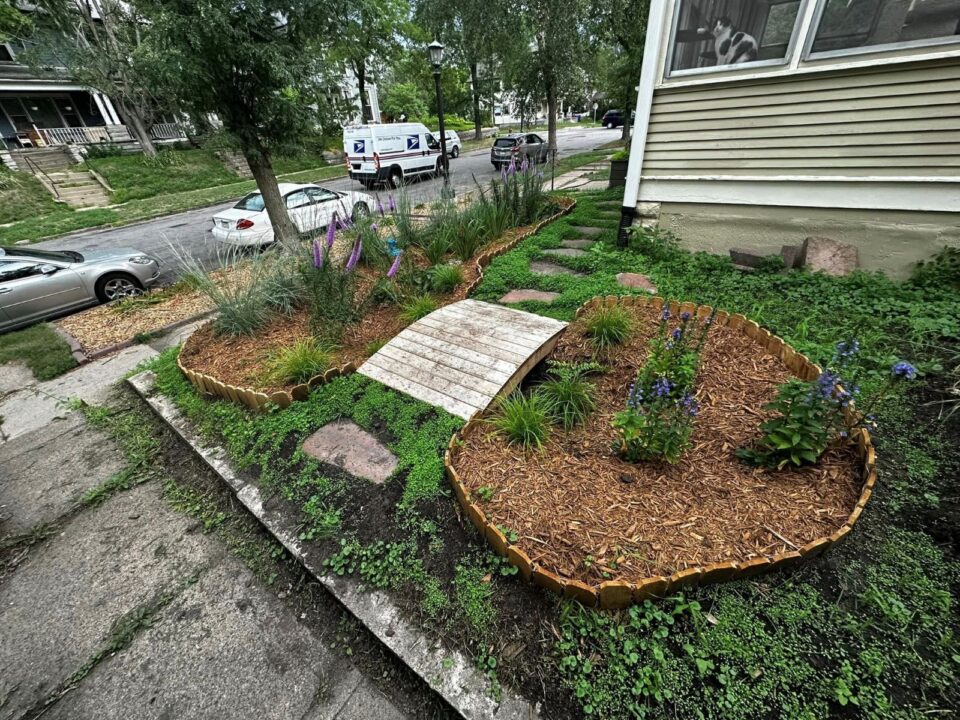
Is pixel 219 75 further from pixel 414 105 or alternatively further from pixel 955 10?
pixel 414 105

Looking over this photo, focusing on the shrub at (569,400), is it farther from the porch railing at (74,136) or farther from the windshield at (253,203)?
the porch railing at (74,136)

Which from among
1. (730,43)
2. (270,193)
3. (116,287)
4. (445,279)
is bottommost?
(116,287)

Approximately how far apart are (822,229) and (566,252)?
2.67 metres

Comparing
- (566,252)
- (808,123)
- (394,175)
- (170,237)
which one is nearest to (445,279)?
(566,252)

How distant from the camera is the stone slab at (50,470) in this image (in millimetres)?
2758

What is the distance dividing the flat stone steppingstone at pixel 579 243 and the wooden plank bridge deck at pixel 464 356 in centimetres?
225

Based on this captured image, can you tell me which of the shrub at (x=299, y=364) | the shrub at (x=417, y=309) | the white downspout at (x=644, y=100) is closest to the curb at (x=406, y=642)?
the shrub at (x=299, y=364)

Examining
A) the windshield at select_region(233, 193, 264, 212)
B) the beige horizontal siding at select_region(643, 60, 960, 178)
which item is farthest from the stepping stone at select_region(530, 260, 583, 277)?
the windshield at select_region(233, 193, 264, 212)

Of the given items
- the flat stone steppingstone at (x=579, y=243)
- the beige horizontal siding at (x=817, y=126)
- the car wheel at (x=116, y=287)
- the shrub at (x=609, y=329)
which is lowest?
the car wheel at (x=116, y=287)

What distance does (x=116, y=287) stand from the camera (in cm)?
626

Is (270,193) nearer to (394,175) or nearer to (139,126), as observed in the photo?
(394,175)

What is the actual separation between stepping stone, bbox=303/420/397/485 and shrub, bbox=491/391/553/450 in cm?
76

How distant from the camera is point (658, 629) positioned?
162cm

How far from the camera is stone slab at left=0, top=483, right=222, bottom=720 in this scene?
74.5 inches
